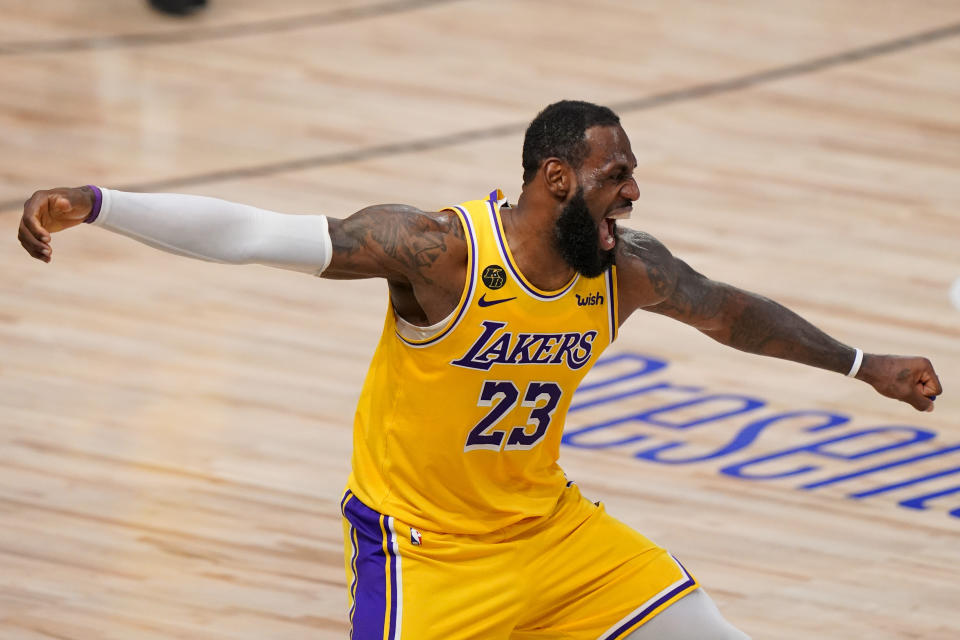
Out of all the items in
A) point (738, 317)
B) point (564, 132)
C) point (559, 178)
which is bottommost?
point (738, 317)

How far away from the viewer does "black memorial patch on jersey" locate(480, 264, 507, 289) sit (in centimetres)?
373

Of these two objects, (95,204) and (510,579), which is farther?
(510,579)

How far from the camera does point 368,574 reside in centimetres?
391

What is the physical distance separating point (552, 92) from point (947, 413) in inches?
169

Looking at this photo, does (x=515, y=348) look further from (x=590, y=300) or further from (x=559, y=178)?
(x=559, y=178)

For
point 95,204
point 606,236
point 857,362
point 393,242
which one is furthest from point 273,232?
point 857,362

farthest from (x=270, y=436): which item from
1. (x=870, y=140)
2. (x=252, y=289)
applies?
(x=870, y=140)

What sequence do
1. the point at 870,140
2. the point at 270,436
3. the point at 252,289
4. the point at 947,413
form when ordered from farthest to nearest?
the point at 870,140, the point at 252,289, the point at 947,413, the point at 270,436

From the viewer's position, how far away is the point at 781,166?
934 cm

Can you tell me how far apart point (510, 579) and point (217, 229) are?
3.67 ft

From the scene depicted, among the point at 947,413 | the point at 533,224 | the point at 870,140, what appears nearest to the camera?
the point at 533,224

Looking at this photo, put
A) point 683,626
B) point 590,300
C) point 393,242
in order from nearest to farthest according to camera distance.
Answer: point 393,242, point 590,300, point 683,626

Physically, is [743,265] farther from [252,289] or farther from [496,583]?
[496,583]

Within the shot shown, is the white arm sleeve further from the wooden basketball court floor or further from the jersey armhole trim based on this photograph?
the wooden basketball court floor
